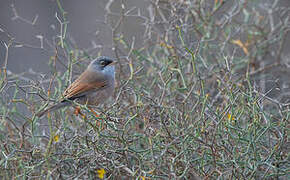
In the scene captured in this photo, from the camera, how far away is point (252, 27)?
4.59m

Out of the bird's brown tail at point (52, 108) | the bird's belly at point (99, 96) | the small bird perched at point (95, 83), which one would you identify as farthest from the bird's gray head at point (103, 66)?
the bird's brown tail at point (52, 108)

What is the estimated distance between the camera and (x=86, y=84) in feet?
13.8

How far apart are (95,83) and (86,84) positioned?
12cm

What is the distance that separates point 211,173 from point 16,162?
1200 millimetres

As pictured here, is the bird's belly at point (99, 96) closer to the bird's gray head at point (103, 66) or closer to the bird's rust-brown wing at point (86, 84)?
the bird's rust-brown wing at point (86, 84)

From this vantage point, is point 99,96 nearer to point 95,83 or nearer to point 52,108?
point 95,83

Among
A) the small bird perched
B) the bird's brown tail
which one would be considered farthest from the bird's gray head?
the bird's brown tail

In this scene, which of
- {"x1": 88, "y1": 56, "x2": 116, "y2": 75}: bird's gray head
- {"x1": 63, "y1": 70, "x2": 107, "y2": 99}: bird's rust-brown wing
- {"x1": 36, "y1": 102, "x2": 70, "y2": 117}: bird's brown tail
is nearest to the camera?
{"x1": 36, "y1": 102, "x2": 70, "y2": 117}: bird's brown tail

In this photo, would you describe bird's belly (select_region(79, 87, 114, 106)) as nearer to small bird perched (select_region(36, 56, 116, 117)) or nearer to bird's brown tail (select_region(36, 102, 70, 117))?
small bird perched (select_region(36, 56, 116, 117))

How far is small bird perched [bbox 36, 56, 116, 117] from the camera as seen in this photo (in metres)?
4.00

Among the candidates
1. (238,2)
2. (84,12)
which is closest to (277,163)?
(238,2)

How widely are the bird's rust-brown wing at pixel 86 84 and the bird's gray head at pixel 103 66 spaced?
59 millimetres

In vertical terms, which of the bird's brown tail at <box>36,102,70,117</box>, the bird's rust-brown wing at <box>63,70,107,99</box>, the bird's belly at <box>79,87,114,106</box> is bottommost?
the bird's belly at <box>79,87,114,106</box>

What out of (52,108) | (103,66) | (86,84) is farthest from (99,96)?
(52,108)
